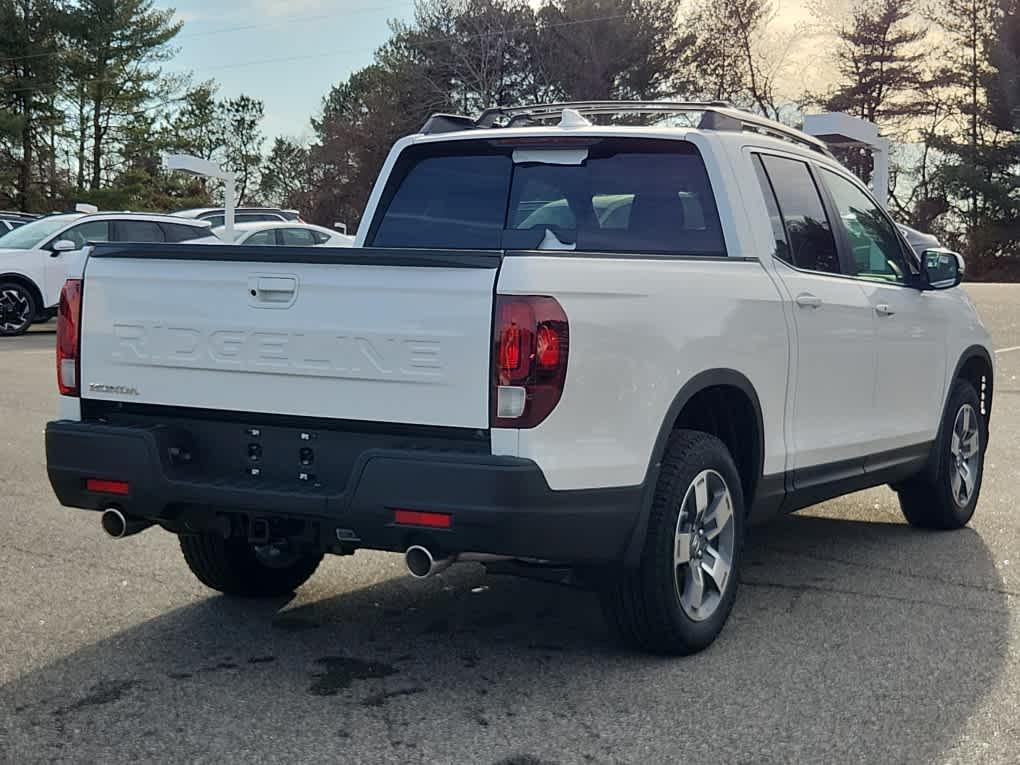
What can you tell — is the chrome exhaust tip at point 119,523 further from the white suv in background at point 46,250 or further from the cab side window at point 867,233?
the white suv in background at point 46,250

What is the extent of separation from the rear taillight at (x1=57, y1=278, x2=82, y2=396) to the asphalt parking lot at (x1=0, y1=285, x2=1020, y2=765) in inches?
37.5

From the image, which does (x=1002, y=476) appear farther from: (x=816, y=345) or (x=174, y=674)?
(x=174, y=674)

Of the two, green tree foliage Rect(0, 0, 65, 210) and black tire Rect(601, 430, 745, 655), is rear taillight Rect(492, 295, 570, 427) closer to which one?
black tire Rect(601, 430, 745, 655)

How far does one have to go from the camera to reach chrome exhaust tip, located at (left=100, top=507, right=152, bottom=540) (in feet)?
15.0

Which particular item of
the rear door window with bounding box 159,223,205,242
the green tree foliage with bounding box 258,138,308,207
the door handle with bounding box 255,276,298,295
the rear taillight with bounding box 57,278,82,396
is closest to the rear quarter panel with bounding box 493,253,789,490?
the door handle with bounding box 255,276,298,295

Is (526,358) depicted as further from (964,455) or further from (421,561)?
(964,455)

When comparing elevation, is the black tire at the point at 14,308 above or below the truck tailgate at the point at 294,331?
below

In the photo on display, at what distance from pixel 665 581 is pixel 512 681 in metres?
0.61

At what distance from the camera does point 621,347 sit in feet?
13.7

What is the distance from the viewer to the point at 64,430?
4.59m

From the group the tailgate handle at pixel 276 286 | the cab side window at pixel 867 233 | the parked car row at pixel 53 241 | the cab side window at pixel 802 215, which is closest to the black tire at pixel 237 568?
the tailgate handle at pixel 276 286

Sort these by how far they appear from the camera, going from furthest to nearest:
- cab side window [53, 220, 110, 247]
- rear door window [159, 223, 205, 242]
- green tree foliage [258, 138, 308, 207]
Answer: green tree foliage [258, 138, 308, 207] → rear door window [159, 223, 205, 242] → cab side window [53, 220, 110, 247]

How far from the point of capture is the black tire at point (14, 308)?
62.8 feet

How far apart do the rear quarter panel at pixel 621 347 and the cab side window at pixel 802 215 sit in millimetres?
838
